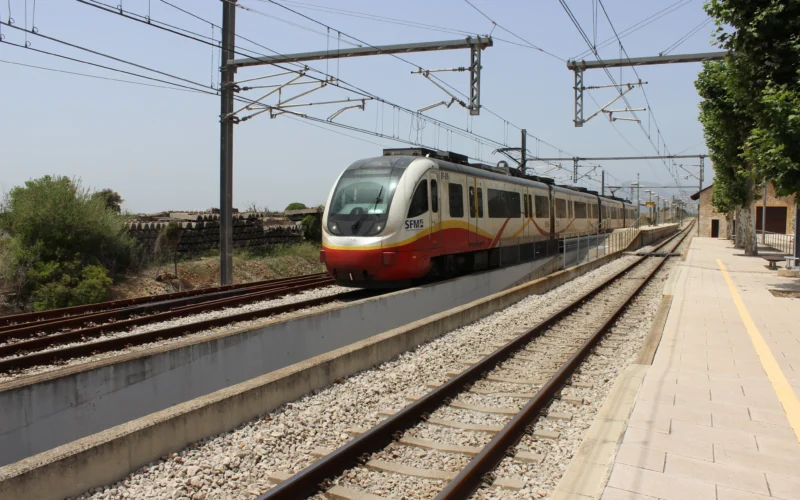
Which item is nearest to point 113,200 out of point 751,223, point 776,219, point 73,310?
point 73,310

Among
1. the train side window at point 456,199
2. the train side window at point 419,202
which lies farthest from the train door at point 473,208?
the train side window at point 419,202

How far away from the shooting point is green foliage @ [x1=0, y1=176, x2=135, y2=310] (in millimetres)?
14516

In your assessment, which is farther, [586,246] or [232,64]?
[586,246]

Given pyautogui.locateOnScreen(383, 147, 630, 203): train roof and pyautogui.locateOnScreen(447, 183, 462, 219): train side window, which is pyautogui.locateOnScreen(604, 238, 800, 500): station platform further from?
pyautogui.locateOnScreen(383, 147, 630, 203): train roof

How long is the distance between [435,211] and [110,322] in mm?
6450

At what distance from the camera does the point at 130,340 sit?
8.47 meters

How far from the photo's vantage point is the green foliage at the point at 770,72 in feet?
40.7

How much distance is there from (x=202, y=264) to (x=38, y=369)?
12502mm

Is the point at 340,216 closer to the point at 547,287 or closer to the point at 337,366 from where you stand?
the point at 337,366

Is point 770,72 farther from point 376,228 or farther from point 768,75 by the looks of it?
point 376,228

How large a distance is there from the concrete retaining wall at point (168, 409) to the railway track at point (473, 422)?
38.7 inches

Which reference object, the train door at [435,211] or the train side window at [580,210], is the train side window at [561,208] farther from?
the train door at [435,211]

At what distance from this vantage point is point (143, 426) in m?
4.47

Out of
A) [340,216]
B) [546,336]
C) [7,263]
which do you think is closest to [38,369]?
[340,216]
